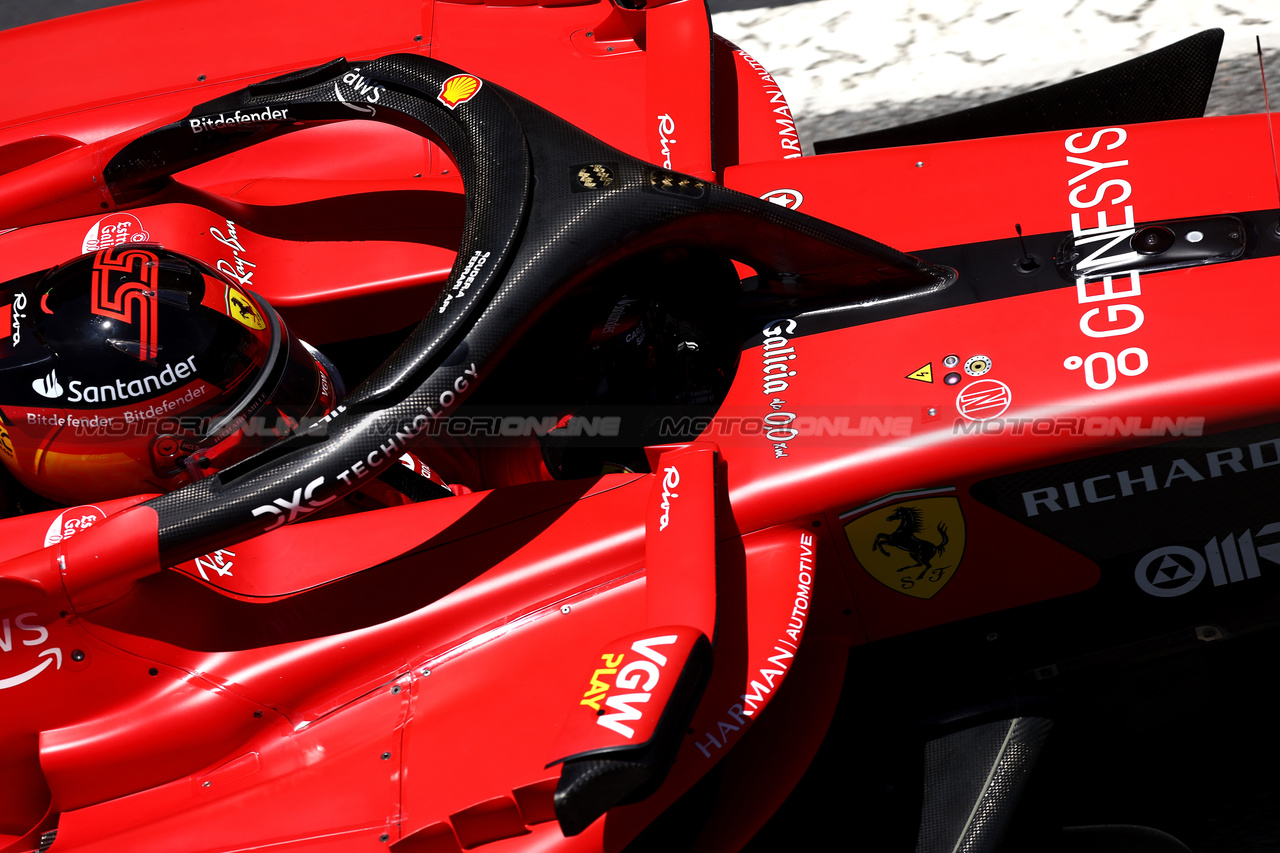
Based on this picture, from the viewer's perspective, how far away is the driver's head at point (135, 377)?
187 cm

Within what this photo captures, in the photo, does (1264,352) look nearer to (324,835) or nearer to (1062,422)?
(1062,422)

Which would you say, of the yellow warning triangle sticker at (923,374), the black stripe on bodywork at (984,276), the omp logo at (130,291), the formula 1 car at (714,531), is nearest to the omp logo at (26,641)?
the formula 1 car at (714,531)

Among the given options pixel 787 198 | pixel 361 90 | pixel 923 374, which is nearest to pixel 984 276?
pixel 923 374

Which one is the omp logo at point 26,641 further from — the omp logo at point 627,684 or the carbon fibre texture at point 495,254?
the omp logo at point 627,684

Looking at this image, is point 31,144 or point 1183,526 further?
point 31,144

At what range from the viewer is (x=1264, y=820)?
2.25 meters

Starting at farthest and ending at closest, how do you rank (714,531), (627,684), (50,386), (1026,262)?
1. (1026,262)
2. (50,386)
3. (714,531)
4. (627,684)

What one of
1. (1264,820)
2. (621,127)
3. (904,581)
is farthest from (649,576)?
(1264,820)

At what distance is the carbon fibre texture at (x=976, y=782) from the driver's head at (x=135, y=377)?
1375mm

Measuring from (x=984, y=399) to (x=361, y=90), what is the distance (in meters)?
1.35

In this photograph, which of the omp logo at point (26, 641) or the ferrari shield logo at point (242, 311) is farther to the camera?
the ferrari shield logo at point (242, 311)

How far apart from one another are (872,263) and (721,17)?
2.29 m

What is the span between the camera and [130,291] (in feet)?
6.29

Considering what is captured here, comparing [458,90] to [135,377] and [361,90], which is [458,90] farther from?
[135,377]
